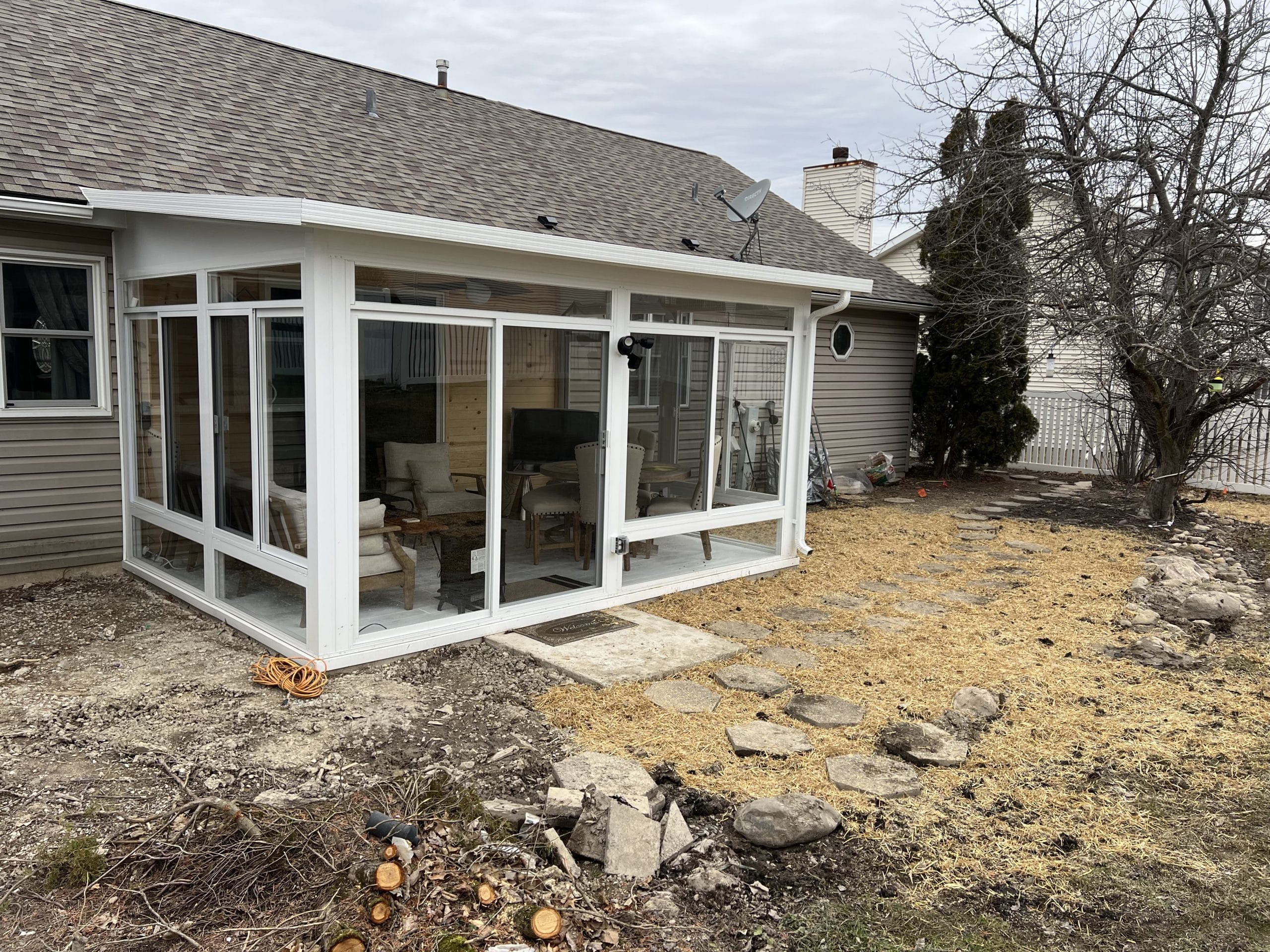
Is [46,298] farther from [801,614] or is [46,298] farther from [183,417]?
[801,614]

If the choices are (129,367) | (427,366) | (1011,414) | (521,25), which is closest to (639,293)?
(427,366)

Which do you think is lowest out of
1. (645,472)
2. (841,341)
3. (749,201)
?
(645,472)

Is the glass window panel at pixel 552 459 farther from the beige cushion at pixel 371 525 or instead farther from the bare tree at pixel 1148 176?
the bare tree at pixel 1148 176

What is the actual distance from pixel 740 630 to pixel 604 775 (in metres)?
2.56

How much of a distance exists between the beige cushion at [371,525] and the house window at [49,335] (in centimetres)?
303

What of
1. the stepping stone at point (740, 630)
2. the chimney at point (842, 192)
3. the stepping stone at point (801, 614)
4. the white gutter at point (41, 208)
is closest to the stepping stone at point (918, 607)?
the stepping stone at point (801, 614)

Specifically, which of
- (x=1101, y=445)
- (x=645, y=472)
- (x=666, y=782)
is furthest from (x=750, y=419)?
(x=1101, y=445)

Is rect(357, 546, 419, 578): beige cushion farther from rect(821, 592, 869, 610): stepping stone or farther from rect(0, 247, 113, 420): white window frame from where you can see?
rect(821, 592, 869, 610): stepping stone

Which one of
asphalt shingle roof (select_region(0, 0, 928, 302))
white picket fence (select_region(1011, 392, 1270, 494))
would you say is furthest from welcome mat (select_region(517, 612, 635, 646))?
white picket fence (select_region(1011, 392, 1270, 494))

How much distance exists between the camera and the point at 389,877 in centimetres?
271

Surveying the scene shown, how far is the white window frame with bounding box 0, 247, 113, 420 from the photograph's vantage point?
21.1ft

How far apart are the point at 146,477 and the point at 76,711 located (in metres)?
2.60

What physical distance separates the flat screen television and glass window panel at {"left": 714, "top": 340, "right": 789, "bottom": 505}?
1.43 meters

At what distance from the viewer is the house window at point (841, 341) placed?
501 inches
